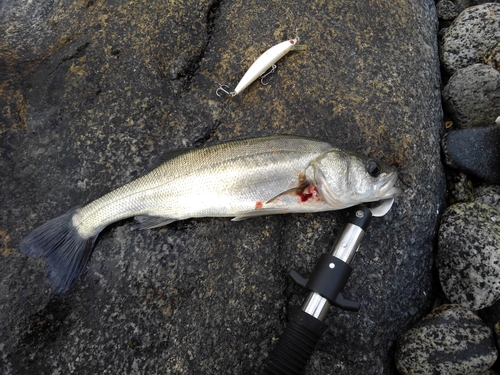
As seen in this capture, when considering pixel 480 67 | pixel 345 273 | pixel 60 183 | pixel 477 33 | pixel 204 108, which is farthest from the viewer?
pixel 477 33

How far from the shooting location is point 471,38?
4.63m

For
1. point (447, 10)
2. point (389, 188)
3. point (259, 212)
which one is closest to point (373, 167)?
point (389, 188)

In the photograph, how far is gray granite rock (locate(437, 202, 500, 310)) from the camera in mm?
3453

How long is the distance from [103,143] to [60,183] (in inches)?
21.1

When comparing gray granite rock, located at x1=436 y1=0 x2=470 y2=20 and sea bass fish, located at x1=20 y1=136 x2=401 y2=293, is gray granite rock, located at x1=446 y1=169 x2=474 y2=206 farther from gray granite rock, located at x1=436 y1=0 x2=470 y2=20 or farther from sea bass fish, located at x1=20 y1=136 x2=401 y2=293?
gray granite rock, located at x1=436 y1=0 x2=470 y2=20

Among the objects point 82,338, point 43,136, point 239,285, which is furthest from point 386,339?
point 43,136

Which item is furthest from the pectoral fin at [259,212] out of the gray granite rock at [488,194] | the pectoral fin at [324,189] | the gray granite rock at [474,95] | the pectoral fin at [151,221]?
the gray granite rock at [474,95]

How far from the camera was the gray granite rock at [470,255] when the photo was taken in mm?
3453

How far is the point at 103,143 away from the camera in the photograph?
3.70 m

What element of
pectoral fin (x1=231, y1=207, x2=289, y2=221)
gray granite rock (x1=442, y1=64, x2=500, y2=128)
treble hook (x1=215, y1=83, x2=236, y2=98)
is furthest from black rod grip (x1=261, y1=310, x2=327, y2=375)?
gray granite rock (x1=442, y1=64, x2=500, y2=128)

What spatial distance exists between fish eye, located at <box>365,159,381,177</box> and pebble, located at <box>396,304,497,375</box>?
1379 millimetres

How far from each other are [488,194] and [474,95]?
1106mm

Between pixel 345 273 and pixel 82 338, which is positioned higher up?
pixel 345 273

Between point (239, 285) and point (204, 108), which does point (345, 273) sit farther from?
point (204, 108)
